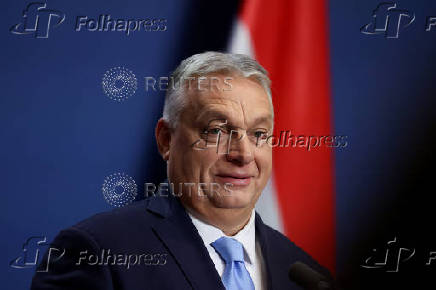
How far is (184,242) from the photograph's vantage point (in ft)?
3.79

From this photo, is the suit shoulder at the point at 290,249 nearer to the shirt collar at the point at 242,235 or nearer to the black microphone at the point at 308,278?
the shirt collar at the point at 242,235

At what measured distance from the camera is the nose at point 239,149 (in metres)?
1.22

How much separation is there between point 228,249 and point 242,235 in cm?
7

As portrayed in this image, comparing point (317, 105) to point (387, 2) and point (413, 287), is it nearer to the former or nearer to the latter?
point (387, 2)

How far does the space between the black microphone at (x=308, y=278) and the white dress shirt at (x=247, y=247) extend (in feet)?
0.89

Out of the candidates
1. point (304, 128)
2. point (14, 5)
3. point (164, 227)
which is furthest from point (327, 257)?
point (14, 5)

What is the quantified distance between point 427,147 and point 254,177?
59 centimetres

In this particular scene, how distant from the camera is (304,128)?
153 cm

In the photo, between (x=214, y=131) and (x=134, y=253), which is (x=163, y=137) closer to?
(x=214, y=131)

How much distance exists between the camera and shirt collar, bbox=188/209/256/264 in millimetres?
1215

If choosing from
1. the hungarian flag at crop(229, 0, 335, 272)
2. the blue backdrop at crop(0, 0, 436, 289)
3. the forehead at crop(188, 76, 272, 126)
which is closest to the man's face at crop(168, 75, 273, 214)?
the forehead at crop(188, 76, 272, 126)

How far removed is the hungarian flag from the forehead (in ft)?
1.01

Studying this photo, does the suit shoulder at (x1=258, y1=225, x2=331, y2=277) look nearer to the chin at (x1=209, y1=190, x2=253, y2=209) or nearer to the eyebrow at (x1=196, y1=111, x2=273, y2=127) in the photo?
the chin at (x1=209, y1=190, x2=253, y2=209)

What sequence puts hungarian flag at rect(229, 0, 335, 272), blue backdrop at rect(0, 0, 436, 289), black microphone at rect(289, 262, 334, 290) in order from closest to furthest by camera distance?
black microphone at rect(289, 262, 334, 290) → blue backdrop at rect(0, 0, 436, 289) → hungarian flag at rect(229, 0, 335, 272)
